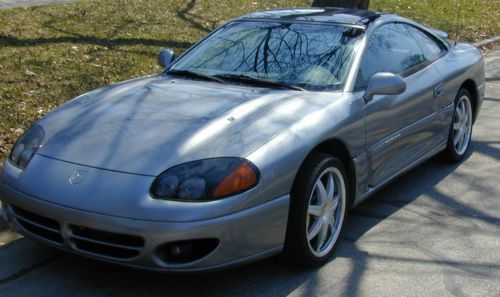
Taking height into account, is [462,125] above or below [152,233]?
below

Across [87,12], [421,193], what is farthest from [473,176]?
[87,12]

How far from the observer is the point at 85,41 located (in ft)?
30.4

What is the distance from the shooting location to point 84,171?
3.58 meters

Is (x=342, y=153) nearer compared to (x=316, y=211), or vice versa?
(x=316, y=211)

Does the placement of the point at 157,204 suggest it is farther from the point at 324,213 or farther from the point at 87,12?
the point at 87,12

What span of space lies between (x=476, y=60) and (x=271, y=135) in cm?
338

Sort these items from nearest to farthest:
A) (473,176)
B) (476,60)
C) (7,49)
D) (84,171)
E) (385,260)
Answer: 1. (84,171)
2. (385,260)
3. (473,176)
4. (476,60)
5. (7,49)

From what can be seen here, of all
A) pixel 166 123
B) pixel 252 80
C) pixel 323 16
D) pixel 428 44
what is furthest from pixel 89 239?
pixel 428 44

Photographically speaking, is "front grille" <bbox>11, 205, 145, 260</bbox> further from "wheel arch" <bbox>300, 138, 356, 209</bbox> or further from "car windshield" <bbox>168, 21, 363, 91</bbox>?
"car windshield" <bbox>168, 21, 363, 91</bbox>

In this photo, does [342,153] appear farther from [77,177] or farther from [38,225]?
[38,225]

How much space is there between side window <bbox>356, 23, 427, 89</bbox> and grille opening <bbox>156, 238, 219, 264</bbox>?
1726mm

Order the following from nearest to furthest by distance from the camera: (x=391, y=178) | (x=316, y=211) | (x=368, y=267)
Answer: (x=316, y=211) < (x=368, y=267) < (x=391, y=178)

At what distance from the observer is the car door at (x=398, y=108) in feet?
15.0

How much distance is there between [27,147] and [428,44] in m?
3.51
